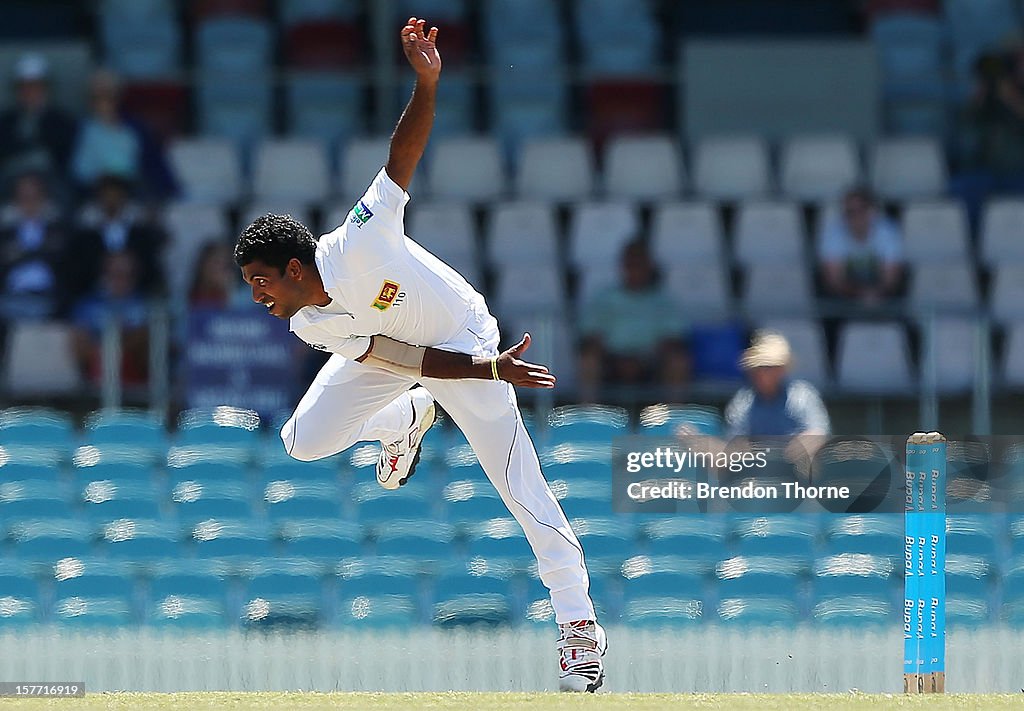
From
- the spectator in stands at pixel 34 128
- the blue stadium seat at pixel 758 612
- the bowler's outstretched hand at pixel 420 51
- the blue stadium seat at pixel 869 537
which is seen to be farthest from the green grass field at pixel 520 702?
the spectator in stands at pixel 34 128

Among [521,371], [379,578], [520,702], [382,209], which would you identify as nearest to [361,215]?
[382,209]

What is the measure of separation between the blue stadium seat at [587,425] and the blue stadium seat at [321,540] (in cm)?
105

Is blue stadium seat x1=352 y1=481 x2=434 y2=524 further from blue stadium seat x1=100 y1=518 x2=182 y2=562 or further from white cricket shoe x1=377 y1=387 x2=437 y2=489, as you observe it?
white cricket shoe x1=377 y1=387 x2=437 y2=489

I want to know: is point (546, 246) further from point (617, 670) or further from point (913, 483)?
point (913, 483)

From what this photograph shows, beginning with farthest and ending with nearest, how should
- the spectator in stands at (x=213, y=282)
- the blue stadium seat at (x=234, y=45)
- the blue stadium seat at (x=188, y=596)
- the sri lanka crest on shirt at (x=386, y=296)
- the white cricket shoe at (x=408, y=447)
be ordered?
1. the blue stadium seat at (x=234, y=45)
2. the spectator in stands at (x=213, y=282)
3. the blue stadium seat at (x=188, y=596)
4. the white cricket shoe at (x=408, y=447)
5. the sri lanka crest on shirt at (x=386, y=296)

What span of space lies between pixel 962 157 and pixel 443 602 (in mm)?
5096

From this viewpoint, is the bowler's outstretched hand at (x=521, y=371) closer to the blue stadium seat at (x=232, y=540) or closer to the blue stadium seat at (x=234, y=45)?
the blue stadium seat at (x=232, y=540)

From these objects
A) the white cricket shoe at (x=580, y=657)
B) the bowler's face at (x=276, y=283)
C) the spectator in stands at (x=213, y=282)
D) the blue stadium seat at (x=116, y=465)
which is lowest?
the white cricket shoe at (x=580, y=657)

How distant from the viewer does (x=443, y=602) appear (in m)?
8.71

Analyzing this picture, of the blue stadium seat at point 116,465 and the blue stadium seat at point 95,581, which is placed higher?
the blue stadium seat at point 116,465

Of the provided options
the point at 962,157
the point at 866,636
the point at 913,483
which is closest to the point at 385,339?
the point at 913,483

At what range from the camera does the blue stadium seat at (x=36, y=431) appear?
9.42m

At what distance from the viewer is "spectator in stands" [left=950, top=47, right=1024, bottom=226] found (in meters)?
11.5

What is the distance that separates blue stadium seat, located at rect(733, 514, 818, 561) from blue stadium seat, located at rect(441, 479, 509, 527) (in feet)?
3.71
